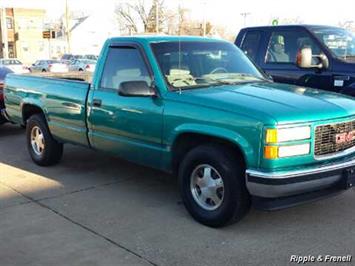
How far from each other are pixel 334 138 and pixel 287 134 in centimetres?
56

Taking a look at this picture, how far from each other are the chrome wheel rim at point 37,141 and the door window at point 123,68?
6.05 feet

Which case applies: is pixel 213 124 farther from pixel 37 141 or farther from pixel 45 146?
pixel 37 141

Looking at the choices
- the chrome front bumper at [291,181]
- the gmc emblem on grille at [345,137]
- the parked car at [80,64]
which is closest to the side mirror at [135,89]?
the chrome front bumper at [291,181]

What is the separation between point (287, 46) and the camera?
7.61 m

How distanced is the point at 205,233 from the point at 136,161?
131 cm

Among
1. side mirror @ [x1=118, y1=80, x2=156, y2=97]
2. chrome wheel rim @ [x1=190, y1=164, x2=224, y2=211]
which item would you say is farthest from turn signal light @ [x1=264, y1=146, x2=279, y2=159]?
side mirror @ [x1=118, y1=80, x2=156, y2=97]

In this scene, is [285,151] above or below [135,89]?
below

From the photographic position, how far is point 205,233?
446 centimetres

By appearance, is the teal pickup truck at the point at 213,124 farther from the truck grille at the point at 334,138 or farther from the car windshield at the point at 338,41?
the car windshield at the point at 338,41

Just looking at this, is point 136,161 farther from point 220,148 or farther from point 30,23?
point 30,23

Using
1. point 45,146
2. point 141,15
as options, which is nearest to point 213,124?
point 45,146

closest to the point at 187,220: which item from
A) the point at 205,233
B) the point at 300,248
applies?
the point at 205,233

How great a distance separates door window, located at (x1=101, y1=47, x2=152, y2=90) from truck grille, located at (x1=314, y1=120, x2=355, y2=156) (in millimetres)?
1827

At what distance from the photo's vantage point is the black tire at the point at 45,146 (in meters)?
6.86
